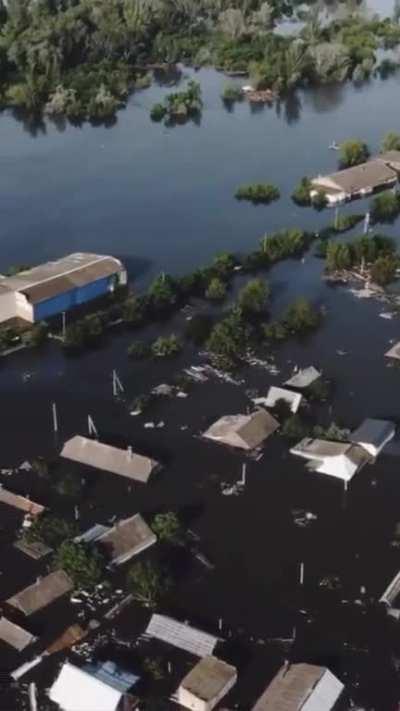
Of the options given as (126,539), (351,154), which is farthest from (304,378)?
(351,154)

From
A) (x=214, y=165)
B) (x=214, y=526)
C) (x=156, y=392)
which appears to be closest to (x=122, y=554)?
(x=214, y=526)

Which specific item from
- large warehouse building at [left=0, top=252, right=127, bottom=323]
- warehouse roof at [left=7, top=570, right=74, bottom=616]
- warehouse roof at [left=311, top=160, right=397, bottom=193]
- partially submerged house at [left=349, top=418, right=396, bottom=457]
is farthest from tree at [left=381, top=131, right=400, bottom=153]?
warehouse roof at [left=7, top=570, right=74, bottom=616]

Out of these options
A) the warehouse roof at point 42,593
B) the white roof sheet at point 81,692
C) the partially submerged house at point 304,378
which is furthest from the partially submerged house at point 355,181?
the white roof sheet at point 81,692

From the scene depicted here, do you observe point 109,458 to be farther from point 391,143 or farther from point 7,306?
point 391,143

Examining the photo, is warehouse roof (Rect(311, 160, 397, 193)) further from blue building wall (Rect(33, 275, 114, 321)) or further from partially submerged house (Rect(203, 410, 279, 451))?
partially submerged house (Rect(203, 410, 279, 451))

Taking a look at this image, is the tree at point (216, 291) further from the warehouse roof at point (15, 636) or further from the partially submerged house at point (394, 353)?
the warehouse roof at point (15, 636)
